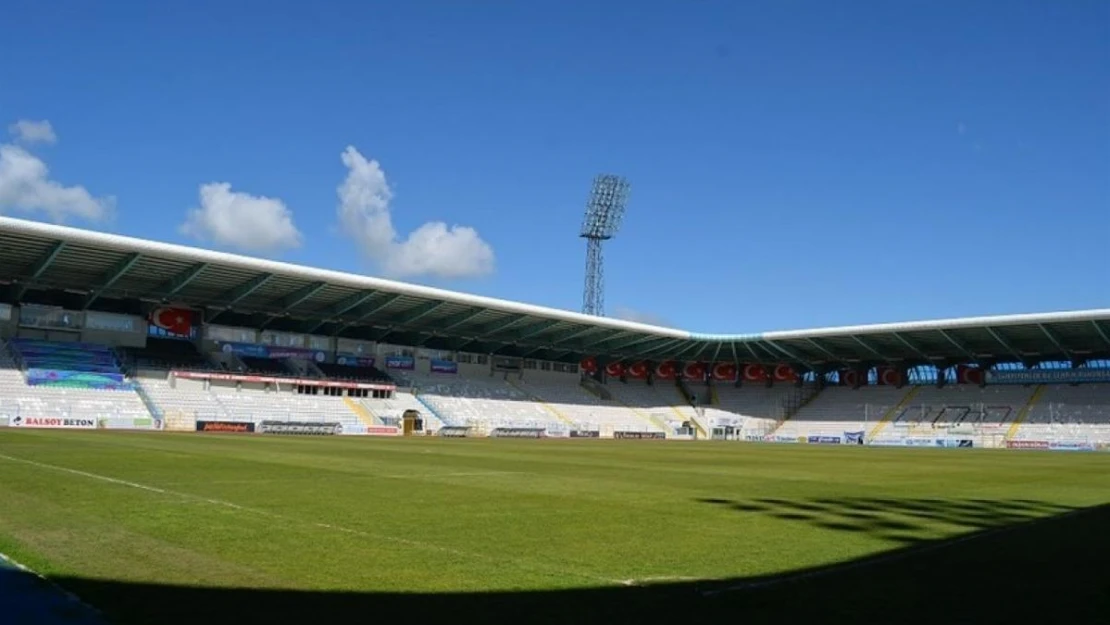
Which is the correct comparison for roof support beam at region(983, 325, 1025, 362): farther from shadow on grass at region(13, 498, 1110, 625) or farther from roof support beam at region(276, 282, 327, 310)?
shadow on grass at region(13, 498, 1110, 625)

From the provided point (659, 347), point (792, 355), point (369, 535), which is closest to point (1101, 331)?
point (792, 355)

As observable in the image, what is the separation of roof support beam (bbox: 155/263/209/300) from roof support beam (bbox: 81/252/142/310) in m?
3.12

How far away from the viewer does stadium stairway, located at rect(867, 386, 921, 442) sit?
271 feet

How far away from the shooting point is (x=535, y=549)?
1038cm

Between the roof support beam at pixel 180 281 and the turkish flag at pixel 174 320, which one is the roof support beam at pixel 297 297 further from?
the roof support beam at pixel 180 281

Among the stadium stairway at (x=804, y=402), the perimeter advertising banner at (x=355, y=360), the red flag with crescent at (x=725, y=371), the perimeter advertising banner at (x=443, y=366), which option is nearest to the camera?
the perimeter advertising banner at (x=355, y=360)

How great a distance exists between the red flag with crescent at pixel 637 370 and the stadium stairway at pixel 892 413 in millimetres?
25648

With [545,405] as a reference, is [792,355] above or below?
above

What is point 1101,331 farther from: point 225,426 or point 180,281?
point 180,281

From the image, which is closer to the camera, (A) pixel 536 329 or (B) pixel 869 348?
(A) pixel 536 329

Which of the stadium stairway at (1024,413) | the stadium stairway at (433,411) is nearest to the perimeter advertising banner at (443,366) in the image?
the stadium stairway at (433,411)

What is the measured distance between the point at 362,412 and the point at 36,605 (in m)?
62.3

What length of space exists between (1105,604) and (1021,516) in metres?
8.63

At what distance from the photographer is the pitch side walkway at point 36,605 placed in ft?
21.7
